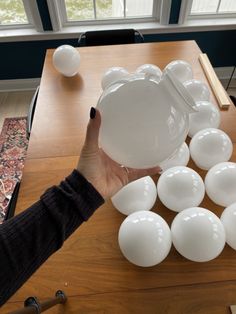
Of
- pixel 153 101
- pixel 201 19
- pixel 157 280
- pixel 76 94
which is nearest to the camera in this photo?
pixel 153 101

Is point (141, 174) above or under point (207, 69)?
above

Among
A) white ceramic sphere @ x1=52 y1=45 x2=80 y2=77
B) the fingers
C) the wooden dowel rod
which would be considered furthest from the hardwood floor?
the fingers

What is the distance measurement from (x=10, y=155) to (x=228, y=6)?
195 centimetres

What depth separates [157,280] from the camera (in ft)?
1.88

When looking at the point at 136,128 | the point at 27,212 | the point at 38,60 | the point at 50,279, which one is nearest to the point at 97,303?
the point at 50,279

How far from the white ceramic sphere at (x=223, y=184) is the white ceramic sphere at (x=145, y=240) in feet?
0.63

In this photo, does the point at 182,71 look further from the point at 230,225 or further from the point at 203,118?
the point at 230,225

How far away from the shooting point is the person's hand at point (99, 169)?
489 millimetres

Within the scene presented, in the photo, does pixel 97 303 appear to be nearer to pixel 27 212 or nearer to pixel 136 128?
pixel 27 212

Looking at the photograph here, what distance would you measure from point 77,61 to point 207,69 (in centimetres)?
60

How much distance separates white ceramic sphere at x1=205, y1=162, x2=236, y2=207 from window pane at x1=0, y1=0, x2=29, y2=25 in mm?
1867

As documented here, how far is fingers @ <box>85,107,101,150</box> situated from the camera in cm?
47

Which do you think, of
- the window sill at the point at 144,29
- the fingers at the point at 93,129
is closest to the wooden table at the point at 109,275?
the fingers at the point at 93,129

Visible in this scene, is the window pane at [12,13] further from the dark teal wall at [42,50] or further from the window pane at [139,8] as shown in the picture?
the window pane at [139,8]
